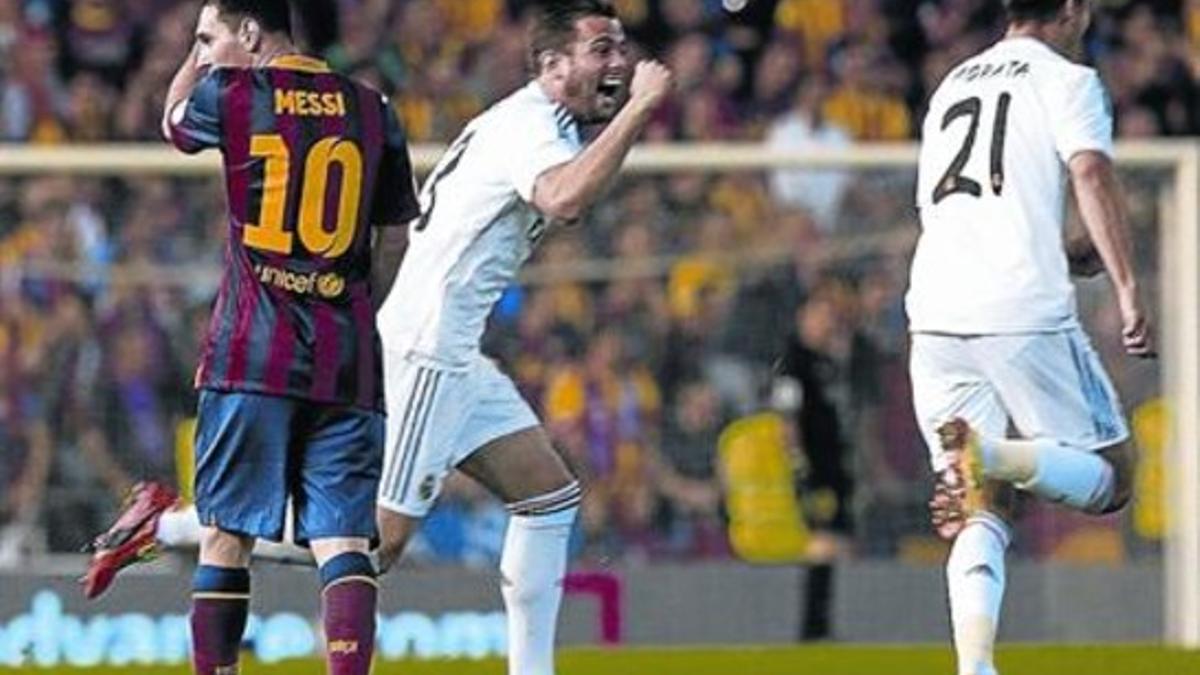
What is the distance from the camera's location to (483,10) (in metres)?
21.8

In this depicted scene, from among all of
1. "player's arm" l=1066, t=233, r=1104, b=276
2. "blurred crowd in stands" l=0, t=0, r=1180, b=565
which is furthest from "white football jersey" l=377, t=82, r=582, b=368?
"blurred crowd in stands" l=0, t=0, r=1180, b=565

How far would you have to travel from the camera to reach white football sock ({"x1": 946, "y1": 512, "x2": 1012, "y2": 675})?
9797mm

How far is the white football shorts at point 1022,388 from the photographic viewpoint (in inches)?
404

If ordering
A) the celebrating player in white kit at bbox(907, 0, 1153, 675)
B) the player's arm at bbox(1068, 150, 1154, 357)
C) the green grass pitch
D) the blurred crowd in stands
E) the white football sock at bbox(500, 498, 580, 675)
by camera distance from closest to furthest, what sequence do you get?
the player's arm at bbox(1068, 150, 1154, 357) → the celebrating player in white kit at bbox(907, 0, 1153, 675) → the white football sock at bbox(500, 498, 580, 675) → the green grass pitch → the blurred crowd in stands

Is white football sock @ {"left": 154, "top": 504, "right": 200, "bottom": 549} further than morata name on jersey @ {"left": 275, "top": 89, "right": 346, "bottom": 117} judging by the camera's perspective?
Yes

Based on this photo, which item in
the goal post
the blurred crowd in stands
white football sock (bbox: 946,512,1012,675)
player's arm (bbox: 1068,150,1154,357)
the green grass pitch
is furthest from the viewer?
the goal post

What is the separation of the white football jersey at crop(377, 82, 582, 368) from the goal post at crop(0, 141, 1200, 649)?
244 inches

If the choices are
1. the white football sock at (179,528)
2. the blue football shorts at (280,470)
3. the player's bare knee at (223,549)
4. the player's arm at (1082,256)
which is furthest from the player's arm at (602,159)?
the white football sock at (179,528)

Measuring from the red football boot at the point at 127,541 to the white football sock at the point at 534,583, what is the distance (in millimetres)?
1080

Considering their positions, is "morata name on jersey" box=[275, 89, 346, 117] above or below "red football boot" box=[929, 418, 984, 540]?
above

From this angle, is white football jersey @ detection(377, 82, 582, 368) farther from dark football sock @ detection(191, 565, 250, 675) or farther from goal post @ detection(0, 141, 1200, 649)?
goal post @ detection(0, 141, 1200, 649)

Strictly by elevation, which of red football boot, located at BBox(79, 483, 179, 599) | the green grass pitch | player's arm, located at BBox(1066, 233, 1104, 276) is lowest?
the green grass pitch

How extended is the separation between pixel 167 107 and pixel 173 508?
2164mm

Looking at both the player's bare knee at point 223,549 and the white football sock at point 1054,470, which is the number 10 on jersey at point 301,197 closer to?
the player's bare knee at point 223,549
